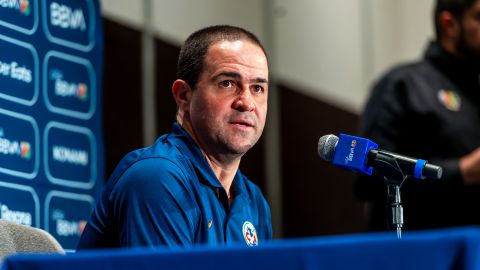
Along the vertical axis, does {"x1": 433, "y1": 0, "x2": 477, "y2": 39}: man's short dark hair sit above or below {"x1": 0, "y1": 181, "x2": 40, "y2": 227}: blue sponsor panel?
above

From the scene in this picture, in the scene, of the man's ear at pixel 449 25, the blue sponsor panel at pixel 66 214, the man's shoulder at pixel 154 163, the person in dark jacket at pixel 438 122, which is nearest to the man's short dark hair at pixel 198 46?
the man's shoulder at pixel 154 163

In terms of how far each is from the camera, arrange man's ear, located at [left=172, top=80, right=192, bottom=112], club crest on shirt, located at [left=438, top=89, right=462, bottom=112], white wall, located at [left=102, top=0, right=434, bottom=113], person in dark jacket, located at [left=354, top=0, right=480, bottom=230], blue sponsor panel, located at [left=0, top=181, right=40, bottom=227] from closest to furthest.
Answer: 1. man's ear, located at [left=172, top=80, right=192, bottom=112]
2. blue sponsor panel, located at [left=0, top=181, right=40, bottom=227]
3. person in dark jacket, located at [left=354, top=0, right=480, bottom=230]
4. club crest on shirt, located at [left=438, top=89, right=462, bottom=112]
5. white wall, located at [left=102, top=0, right=434, bottom=113]

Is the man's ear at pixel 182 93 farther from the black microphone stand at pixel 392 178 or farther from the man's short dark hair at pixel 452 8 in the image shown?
the man's short dark hair at pixel 452 8

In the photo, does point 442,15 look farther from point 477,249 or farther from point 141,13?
point 477,249

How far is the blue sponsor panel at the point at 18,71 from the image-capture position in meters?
2.66

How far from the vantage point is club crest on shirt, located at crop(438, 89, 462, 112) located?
3519mm

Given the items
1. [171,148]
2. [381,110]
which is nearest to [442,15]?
[381,110]

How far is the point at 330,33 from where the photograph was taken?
18.8 feet

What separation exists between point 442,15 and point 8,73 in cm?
172

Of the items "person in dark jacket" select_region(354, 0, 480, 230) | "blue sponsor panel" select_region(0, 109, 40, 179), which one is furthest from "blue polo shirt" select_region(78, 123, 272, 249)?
"person in dark jacket" select_region(354, 0, 480, 230)

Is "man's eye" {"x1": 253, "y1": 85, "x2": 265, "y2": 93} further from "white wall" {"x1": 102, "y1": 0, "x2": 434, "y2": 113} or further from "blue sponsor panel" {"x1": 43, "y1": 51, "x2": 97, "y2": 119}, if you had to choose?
"white wall" {"x1": 102, "y1": 0, "x2": 434, "y2": 113}

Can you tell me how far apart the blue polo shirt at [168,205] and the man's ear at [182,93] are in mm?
67

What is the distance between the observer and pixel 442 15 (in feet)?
12.0

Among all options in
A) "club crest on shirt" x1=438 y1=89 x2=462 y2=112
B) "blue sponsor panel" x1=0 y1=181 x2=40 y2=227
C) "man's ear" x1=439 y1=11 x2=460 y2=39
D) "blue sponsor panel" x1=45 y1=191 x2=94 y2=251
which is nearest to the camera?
"blue sponsor panel" x1=0 y1=181 x2=40 y2=227
